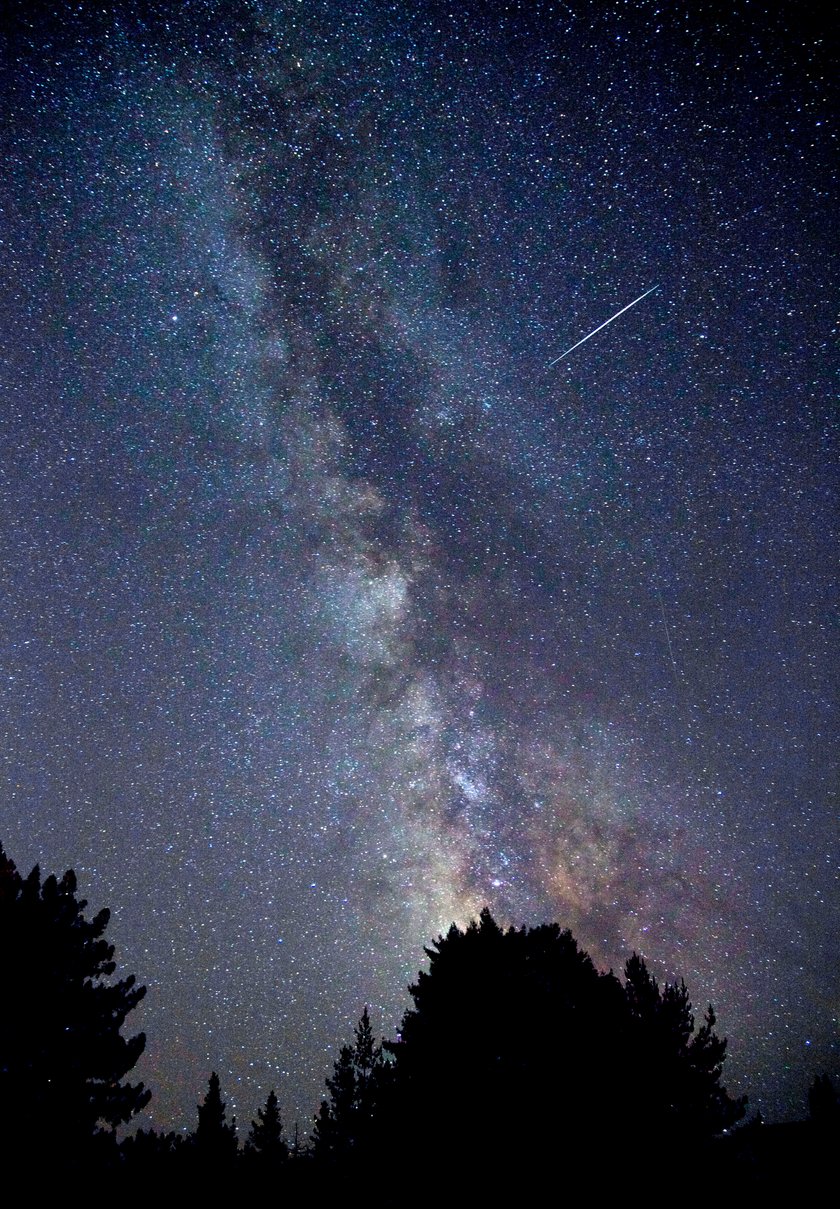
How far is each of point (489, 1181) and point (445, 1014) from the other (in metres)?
4.86

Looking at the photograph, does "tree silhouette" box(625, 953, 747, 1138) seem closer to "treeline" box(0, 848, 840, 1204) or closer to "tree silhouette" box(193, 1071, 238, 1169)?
"treeline" box(0, 848, 840, 1204)

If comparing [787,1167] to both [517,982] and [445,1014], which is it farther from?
[445,1014]

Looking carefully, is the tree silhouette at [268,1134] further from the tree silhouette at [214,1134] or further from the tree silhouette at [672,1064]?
the tree silhouette at [672,1064]

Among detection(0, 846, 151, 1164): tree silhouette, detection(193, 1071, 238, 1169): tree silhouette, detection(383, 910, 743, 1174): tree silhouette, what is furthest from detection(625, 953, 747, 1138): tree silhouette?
detection(193, 1071, 238, 1169): tree silhouette

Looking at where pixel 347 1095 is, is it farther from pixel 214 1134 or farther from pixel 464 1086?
pixel 464 1086

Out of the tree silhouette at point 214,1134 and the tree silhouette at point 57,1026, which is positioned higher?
the tree silhouette at point 57,1026

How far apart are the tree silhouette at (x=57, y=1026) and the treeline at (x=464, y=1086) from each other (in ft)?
0.11

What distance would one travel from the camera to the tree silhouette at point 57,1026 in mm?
12242

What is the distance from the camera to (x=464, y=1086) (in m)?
17.8

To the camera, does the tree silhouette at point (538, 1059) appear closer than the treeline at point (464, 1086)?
No

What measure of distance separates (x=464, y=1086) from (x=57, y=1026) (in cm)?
1139

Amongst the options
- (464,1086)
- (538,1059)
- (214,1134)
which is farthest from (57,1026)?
(214,1134)

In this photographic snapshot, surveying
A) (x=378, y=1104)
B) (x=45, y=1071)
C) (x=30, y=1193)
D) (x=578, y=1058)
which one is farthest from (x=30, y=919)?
(x=578, y=1058)

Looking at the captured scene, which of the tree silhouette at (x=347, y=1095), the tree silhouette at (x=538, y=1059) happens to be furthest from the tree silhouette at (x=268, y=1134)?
the tree silhouette at (x=538, y=1059)
